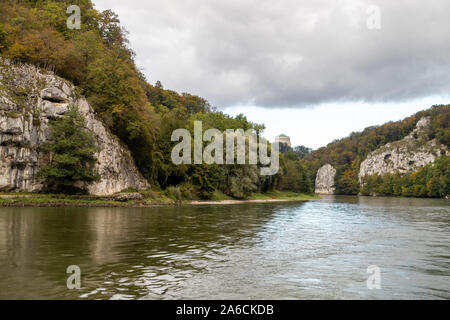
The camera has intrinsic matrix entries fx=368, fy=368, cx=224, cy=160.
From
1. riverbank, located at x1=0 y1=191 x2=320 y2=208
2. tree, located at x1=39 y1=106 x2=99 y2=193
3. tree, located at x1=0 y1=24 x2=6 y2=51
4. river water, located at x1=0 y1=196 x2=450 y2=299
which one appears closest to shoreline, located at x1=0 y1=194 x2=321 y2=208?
riverbank, located at x1=0 y1=191 x2=320 y2=208

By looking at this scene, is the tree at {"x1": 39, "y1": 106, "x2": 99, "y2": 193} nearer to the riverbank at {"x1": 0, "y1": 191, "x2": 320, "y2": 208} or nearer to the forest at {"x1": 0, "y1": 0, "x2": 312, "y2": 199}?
the riverbank at {"x1": 0, "y1": 191, "x2": 320, "y2": 208}

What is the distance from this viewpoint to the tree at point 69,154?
157ft

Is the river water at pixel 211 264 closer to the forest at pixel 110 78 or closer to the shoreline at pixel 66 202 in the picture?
the shoreline at pixel 66 202

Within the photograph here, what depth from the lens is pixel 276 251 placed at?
1891cm

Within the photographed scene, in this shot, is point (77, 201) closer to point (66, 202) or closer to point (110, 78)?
point (66, 202)

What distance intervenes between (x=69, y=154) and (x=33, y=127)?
5876mm

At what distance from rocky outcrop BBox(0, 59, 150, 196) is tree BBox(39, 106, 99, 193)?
51.5 inches

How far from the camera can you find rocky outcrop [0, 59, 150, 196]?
150 feet

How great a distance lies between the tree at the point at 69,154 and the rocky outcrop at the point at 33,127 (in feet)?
4.30

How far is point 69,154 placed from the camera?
1911 inches

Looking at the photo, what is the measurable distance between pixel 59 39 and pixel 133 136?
18501 mm

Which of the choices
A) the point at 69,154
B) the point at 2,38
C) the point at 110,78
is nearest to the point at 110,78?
the point at 110,78

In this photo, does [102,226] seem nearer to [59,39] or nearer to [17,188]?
[17,188]
